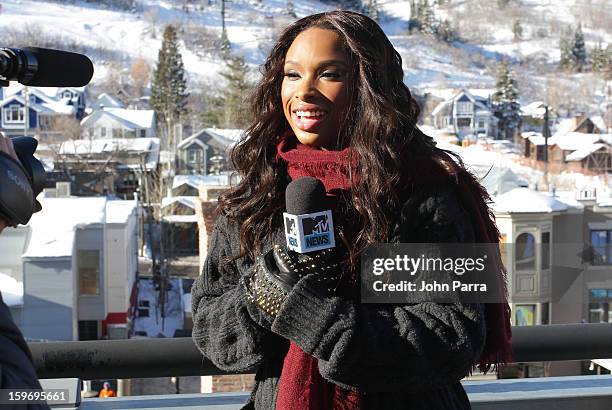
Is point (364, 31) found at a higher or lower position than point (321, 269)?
higher

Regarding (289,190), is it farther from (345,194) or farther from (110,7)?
(110,7)

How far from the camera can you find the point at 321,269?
5.50 ft

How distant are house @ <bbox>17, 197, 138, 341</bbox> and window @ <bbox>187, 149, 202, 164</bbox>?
19.5 m

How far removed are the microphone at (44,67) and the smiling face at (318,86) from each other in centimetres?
43

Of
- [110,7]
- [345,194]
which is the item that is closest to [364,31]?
[345,194]

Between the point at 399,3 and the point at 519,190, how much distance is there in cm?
13525

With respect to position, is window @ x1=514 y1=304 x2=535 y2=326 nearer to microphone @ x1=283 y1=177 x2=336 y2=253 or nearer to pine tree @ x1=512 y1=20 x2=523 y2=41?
microphone @ x1=283 y1=177 x2=336 y2=253

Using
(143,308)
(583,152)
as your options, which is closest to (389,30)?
(583,152)

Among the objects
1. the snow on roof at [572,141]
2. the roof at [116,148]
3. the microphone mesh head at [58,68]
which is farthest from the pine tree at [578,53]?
the microphone mesh head at [58,68]

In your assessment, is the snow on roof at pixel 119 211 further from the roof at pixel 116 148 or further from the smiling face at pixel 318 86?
the smiling face at pixel 318 86

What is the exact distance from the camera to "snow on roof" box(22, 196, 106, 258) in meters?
16.9

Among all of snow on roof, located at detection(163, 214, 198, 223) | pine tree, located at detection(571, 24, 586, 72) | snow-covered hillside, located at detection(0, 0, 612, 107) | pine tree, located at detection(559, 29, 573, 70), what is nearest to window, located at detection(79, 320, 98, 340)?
snow on roof, located at detection(163, 214, 198, 223)

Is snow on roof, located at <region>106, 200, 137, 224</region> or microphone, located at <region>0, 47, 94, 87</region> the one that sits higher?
microphone, located at <region>0, 47, 94, 87</region>

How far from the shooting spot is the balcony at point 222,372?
2471mm
